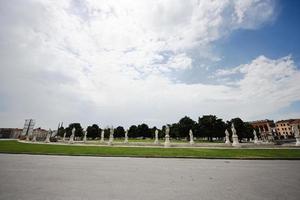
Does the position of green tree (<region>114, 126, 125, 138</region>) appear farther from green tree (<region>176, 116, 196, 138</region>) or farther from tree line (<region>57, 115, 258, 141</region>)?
green tree (<region>176, 116, 196, 138</region>)

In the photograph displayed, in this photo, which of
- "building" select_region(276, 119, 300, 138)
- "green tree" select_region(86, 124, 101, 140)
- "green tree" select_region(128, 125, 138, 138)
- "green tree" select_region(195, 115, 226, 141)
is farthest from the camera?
"green tree" select_region(128, 125, 138, 138)

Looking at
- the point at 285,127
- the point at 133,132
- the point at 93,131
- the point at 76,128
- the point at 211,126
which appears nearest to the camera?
the point at 211,126

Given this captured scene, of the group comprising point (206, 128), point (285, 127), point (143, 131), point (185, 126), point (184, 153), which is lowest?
point (184, 153)

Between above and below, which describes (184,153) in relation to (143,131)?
below

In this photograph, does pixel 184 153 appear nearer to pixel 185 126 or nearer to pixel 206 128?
pixel 206 128

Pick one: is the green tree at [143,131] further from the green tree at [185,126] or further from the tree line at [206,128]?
the green tree at [185,126]

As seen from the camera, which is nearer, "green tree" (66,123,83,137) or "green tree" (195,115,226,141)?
"green tree" (195,115,226,141)

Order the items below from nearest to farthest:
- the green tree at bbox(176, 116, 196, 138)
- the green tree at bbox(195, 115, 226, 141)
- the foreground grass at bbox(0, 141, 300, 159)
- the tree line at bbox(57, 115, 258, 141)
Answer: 1. the foreground grass at bbox(0, 141, 300, 159)
2. the tree line at bbox(57, 115, 258, 141)
3. the green tree at bbox(195, 115, 226, 141)
4. the green tree at bbox(176, 116, 196, 138)

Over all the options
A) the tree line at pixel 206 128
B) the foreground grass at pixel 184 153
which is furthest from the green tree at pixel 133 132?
the foreground grass at pixel 184 153

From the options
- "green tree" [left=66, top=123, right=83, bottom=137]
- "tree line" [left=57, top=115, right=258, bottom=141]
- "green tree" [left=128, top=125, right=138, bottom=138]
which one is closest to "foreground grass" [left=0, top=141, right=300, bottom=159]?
"tree line" [left=57, top=115, right=258, bottom=141]

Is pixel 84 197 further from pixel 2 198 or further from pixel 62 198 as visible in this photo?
pixel 2 198

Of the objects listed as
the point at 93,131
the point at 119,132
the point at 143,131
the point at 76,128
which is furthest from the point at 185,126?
the point at 76,128

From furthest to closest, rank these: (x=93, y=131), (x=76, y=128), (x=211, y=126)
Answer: (x=93, y=131)
(x=76, y=128)
(x=211, y=126)

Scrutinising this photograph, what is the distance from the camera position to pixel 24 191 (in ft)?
17.0
